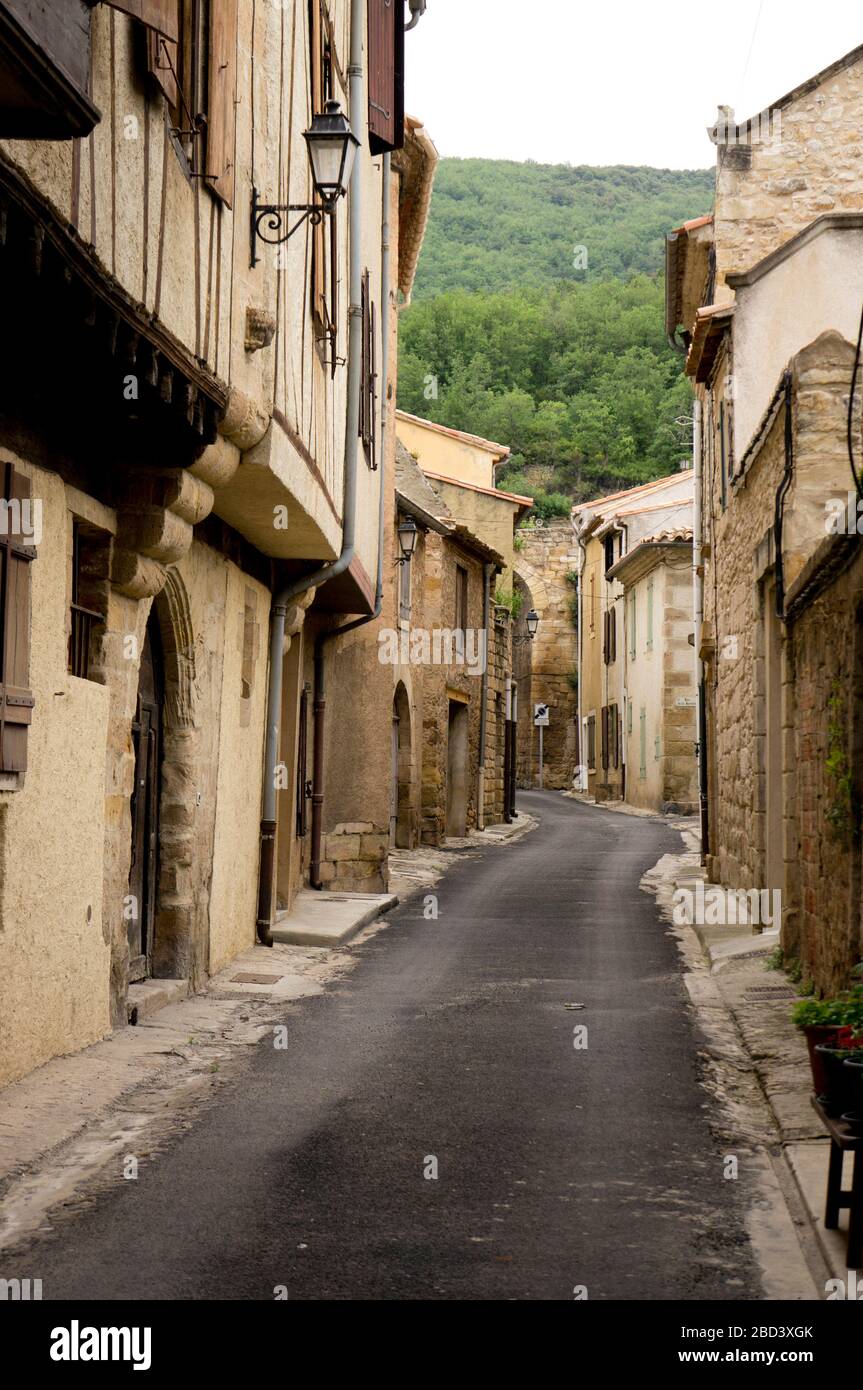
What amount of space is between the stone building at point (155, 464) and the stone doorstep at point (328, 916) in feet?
1.32

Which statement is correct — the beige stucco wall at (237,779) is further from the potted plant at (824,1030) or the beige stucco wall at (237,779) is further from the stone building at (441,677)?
the stone building at (441,677)

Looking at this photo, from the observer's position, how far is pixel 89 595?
773 cm

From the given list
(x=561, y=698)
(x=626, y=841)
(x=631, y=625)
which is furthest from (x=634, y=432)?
(x=626, y=841)

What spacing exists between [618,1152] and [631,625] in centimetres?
3175

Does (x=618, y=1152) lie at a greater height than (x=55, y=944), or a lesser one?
lesser

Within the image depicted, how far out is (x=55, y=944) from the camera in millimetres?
6848

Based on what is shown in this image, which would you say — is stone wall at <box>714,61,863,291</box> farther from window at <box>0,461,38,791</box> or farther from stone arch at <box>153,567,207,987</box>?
window at <box>0,461,38,791</box>

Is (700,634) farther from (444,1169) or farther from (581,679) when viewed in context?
(581,679)

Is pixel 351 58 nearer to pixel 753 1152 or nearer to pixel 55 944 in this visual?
pixel 55 944

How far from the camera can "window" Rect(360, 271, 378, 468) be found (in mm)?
13992

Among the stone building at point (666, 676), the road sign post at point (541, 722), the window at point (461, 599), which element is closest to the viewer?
the window at point (461, 599)

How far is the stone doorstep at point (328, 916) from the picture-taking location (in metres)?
12.2

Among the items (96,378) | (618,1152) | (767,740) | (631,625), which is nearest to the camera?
(618,1152)

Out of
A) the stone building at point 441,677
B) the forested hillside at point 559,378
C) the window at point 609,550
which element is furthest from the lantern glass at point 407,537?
the forested hillside at point 559,378
